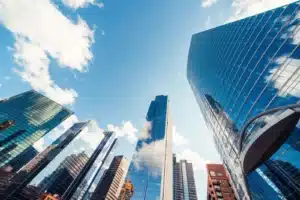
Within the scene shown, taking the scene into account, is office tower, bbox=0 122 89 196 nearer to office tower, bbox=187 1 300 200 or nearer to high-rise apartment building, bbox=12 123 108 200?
high-rise apartment building, bbox=12 123 108 200

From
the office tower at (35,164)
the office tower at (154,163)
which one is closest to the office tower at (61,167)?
the office tower at (35,164)

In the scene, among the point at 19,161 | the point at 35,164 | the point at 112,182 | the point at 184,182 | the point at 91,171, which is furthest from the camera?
the point at 91,171

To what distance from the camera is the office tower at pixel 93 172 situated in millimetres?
113750

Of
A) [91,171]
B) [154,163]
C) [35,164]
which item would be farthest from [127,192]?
[91,171]

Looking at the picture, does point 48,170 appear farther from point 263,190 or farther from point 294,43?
point 294,43

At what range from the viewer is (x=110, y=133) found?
169750mm

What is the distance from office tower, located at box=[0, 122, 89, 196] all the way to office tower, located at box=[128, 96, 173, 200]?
2271 inches

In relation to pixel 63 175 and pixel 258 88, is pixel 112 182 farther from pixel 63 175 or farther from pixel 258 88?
pixel 258 88

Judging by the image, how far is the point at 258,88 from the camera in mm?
31203

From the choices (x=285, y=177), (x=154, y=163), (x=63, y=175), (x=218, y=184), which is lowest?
(x=285, y=177)

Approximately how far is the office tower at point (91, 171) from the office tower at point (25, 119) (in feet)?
124

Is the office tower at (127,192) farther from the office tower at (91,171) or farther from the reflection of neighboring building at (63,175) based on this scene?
the office tower at (91,171)

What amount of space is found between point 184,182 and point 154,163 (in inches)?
1351

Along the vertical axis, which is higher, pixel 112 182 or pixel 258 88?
pixel 112 182
